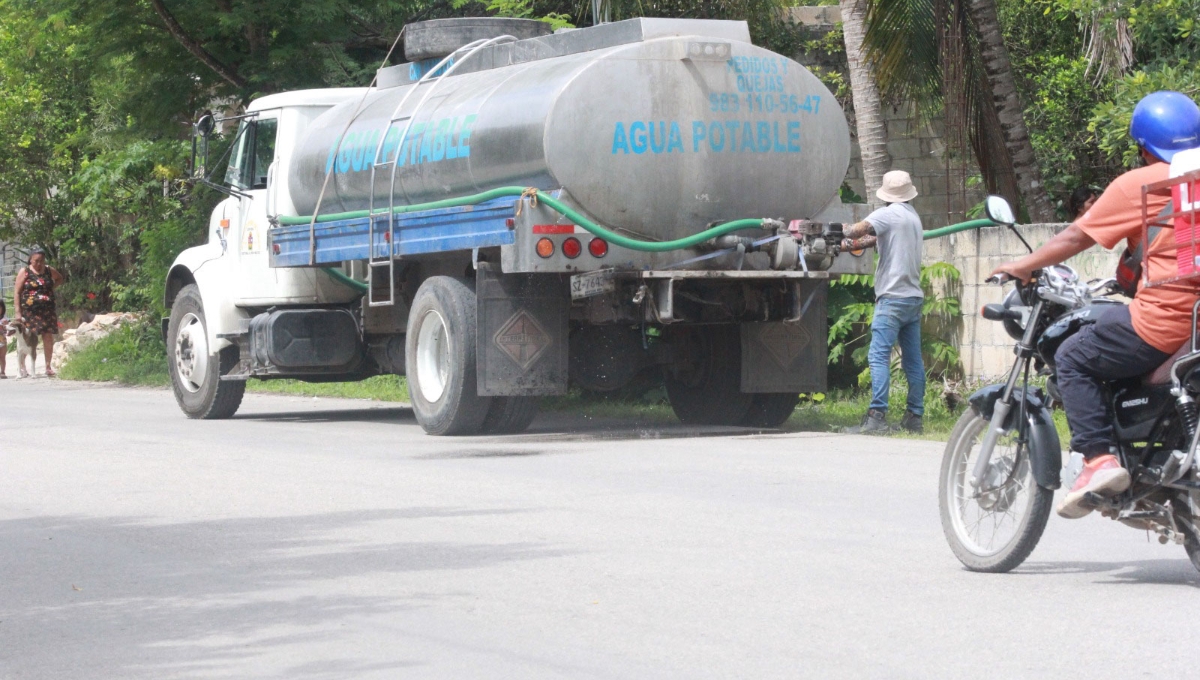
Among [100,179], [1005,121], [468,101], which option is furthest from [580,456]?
[100,179]

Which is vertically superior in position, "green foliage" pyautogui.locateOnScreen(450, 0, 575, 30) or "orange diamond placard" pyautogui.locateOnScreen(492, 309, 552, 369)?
"green foliage" pyautogui.locateOnScreen(450, 0, 575, 30)


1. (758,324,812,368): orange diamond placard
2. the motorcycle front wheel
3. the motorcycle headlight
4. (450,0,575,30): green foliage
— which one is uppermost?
(450,0,575,30): green foliage

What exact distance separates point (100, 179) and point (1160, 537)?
75.4 feet

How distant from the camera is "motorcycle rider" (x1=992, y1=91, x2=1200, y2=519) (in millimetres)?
6016

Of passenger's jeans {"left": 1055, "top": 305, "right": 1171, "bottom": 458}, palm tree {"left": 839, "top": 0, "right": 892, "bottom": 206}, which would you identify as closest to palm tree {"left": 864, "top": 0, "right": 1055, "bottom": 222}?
palm tree {"left": 839, "top": 0, "right": 892, "bottom": 206}

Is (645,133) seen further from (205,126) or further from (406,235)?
(205,126)

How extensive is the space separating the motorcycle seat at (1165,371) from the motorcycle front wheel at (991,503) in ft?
1.82

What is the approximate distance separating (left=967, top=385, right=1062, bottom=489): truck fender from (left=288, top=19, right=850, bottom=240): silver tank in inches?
222

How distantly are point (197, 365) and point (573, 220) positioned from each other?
569 cm

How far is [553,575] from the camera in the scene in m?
6.81

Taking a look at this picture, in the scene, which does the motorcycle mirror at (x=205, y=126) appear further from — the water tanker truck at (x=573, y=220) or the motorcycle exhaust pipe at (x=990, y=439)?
the motorcycle exhaust pipe at (x=990, y=439)

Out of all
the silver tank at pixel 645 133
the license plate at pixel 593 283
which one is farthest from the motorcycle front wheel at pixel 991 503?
the silver tank at pixel 645 133

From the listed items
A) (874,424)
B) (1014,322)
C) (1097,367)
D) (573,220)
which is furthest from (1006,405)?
(874,424)

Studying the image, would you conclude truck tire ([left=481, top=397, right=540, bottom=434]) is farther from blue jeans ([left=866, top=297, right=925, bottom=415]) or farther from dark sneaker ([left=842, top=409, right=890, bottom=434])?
blue jeans ([left=866, top=297, right=925, bottom=415])
